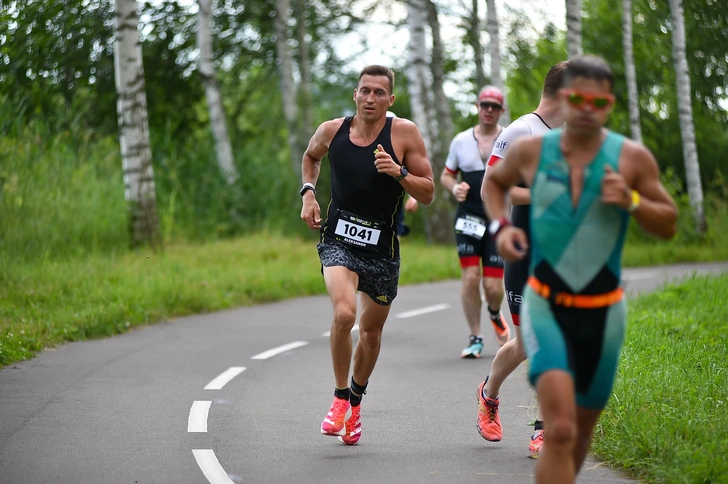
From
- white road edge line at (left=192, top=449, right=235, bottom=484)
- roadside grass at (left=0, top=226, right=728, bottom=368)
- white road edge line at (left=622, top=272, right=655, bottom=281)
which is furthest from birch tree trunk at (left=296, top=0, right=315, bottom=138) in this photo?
white road edge line at (left=192, top=449, right=235, bottom=484)

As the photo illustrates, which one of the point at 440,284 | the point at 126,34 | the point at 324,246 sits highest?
the point at 126,34

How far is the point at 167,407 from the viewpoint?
7852 mm

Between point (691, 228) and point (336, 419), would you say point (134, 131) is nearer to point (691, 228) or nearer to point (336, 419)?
point (336, 419)

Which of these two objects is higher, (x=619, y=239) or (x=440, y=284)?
(x=619, y=239)

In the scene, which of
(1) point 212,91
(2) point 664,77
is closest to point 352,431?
(1) point 212,91

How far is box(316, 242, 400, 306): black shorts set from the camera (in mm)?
6809

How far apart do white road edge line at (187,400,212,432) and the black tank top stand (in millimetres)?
1546

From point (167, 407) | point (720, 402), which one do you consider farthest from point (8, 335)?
point (720, 402)

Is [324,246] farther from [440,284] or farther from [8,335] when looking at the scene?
[440,284]

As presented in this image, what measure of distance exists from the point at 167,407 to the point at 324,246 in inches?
74.8

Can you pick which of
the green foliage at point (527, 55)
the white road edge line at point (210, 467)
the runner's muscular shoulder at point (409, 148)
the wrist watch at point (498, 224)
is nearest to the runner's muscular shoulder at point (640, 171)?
the wrist watch at point (498, 224)

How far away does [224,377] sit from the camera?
9.22m

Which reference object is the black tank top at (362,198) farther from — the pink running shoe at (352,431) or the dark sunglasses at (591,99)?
the dark sunglasses at (591,99)

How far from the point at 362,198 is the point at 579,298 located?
8.25 ft
